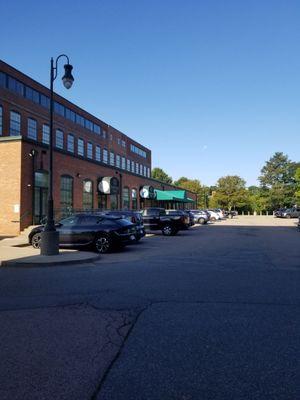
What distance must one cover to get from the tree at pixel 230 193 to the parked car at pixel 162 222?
83.2m

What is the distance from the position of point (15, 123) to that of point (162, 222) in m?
22.8

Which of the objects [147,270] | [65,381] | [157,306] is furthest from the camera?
[147,270]

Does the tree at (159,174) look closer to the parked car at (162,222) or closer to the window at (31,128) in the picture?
the window at (31,128)

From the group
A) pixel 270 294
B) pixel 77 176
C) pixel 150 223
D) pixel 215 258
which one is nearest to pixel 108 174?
pixel 77 176

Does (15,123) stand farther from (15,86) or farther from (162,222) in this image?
(162,222)

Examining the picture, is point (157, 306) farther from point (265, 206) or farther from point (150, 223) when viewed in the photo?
point (265, 206)

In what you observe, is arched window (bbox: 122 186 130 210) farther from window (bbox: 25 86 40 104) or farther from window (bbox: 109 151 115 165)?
window (bbox: 109 151 115 165)

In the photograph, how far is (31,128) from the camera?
4419 centimetres

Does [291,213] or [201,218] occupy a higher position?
[291,213]

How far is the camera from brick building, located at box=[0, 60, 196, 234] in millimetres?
24109

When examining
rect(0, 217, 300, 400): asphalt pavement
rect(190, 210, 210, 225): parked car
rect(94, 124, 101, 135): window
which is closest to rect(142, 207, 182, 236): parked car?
rect(0, 217, 300, 400): asphalt pavement

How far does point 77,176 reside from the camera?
31.4 meters

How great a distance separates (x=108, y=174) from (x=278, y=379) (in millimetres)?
34862

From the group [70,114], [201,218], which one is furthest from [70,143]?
[201,218]
